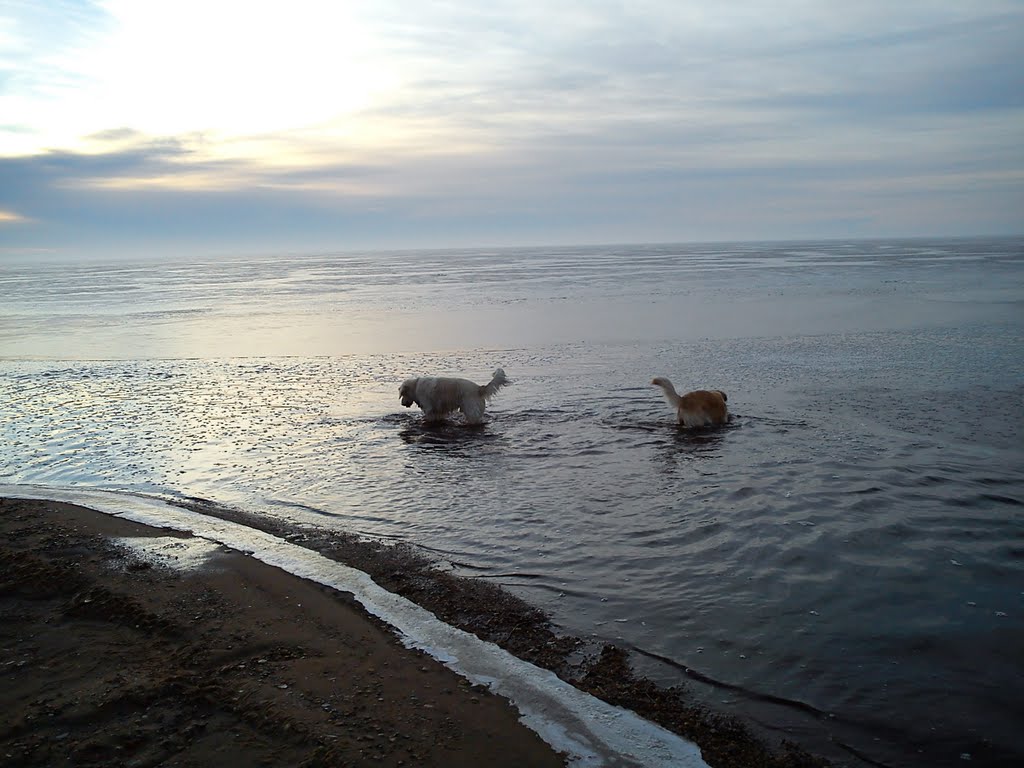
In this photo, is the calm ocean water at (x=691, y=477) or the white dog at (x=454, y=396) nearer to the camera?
the calm ocean water at (x=691, y=477)

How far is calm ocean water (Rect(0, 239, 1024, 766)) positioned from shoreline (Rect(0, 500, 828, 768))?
0.24m

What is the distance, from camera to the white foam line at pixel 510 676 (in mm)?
4020

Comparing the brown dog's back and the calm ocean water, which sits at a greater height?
the brown dog's back

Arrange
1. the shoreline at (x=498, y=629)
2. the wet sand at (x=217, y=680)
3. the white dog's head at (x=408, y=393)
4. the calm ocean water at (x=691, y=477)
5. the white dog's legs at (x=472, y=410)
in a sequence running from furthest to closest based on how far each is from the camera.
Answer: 1. the white dog's head at (x=408, y=393)
2. the white dog's legs at (x=472, y=410)
3. the calm ocean water at (x=691, y=477)
4. the shoreline at (x=498, y=629)
5. the wet sand at (x=217, y=680)

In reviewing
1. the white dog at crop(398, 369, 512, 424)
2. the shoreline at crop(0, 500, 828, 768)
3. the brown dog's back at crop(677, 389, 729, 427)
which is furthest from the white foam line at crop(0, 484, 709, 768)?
the brown dog's back at crop(677, 389, 729, 427)

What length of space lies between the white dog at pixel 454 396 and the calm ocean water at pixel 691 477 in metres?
0.39

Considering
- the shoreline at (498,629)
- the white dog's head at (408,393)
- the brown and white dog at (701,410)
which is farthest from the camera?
the white dog's head at (408,393)

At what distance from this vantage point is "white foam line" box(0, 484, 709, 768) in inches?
158

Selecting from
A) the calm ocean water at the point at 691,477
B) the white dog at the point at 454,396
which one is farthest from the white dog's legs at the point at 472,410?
the calm ocean water at the point at 691,477

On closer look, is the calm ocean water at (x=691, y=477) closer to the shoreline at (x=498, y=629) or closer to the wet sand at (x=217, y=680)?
the shoreline at (x=498, y=629)

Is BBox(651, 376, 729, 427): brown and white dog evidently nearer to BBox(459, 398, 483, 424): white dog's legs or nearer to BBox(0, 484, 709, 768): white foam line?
BBox(459, 398, 483, 424): white dog's legs

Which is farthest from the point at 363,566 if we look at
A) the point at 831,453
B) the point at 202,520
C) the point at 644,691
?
the point at 831,453

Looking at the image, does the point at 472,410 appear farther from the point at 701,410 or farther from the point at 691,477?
the point at 691,477

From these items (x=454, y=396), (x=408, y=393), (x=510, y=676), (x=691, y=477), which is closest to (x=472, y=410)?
(x=454, y=396)
